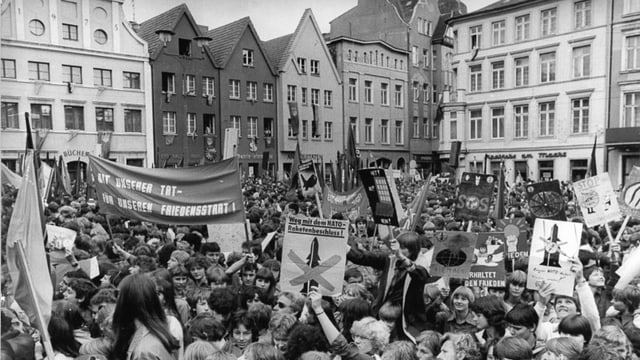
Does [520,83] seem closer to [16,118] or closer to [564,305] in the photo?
[16,118]

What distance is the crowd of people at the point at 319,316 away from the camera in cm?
338

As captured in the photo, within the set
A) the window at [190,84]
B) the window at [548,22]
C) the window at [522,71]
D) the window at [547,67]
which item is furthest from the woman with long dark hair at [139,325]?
the window at [522,71]

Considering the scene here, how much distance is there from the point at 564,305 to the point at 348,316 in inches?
73.1

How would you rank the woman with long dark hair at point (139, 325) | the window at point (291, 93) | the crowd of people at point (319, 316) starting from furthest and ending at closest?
the window at point (291, 93)
the crowd of people at point (319, 316)
the woman with long dark hair at point (139, 325)

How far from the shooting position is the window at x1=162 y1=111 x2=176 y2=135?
33594 mm

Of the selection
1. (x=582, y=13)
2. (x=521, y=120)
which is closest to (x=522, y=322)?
(x=582, y=13)

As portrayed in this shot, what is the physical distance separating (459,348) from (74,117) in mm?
30289

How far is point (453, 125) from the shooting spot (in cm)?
4100

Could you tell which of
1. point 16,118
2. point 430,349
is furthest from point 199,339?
point 16,118

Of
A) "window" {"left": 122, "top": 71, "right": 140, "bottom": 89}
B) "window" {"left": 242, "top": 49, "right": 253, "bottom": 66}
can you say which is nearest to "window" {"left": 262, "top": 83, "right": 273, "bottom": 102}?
"window" {"left": 242, "top": 49, "right": 253, "bottom": 66}

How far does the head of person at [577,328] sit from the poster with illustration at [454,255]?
134cm

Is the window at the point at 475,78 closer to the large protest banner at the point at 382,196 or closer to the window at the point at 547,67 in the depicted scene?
the window at the point at 547,67

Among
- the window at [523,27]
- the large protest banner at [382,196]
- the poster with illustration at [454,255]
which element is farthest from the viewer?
the window at [523,27]

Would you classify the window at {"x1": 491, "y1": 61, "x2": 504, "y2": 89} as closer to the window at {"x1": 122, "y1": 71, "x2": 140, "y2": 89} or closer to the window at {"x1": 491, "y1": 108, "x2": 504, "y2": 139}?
the window at {"x1": 491, "y1": 108, "x2": 504, "y2": 139}
